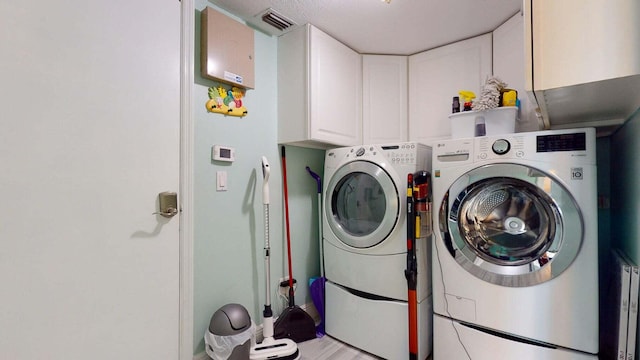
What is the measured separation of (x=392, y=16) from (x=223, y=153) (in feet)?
4.73

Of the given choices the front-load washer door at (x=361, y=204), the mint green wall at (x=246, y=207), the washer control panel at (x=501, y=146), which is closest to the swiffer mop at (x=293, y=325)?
the mint green wall at (x=246, y=207)

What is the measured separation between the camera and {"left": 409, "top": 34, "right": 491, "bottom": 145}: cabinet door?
207cm

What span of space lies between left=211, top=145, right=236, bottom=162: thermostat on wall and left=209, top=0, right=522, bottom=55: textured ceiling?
2.95 ft

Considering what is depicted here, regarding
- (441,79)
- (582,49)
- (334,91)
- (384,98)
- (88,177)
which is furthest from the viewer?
(384,98)

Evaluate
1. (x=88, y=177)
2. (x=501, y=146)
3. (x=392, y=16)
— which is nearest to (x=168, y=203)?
(x=88, y=177)

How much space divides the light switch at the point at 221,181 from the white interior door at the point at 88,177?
1.12ft

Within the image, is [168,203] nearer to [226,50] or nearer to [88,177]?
[88,177]

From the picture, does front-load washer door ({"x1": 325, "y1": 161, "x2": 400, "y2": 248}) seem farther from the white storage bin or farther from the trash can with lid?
the trash can with lid

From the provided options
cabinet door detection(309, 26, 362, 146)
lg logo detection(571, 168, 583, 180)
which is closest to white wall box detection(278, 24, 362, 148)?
cabinet door detection(309, 26, 362, 146)

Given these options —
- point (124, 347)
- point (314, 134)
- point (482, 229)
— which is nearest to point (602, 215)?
point (482, 229)

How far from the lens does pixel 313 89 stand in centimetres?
194

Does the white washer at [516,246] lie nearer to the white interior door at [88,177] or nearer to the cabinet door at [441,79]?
the cabinet door at [441,79]

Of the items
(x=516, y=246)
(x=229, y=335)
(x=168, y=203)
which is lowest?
(x=229, y=335)

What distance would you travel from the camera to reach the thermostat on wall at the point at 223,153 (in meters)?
1.70
